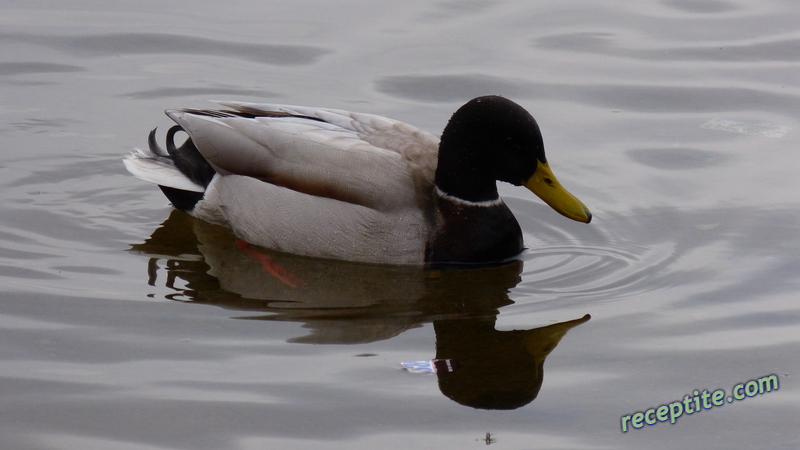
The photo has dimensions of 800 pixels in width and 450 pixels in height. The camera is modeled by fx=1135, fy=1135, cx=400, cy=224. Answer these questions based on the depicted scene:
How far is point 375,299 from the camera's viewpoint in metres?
5.73

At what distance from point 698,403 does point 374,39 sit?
5.76 metres

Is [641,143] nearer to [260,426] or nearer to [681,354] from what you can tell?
[681,354]

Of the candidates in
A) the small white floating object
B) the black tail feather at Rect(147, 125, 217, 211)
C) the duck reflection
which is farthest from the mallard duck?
the small white floating object

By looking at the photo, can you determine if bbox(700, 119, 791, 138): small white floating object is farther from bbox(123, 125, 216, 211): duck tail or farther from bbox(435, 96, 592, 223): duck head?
bbox(123, 125, 216, 211): duck tail

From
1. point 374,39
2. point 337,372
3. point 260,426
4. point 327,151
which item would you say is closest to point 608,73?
point 374,39

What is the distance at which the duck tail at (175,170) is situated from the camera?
→ 22.3ft

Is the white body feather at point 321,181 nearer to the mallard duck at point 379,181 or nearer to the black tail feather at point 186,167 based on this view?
the mallard duck at point 379,181

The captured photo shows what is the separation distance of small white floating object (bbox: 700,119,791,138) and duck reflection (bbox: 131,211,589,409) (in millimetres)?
2664

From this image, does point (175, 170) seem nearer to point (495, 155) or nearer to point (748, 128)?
point (495, 155)

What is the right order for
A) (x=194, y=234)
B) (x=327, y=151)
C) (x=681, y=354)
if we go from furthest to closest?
(x=194, y=234), (x=327, y=151), (x=681, y=354)

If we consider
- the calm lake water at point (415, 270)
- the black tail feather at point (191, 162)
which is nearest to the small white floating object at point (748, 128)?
the calm lake water at point (415, 270)

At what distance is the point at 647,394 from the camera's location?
473 cm

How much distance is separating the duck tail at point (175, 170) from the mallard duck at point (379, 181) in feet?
0.80

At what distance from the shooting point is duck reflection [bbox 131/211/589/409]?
4.95 meters
